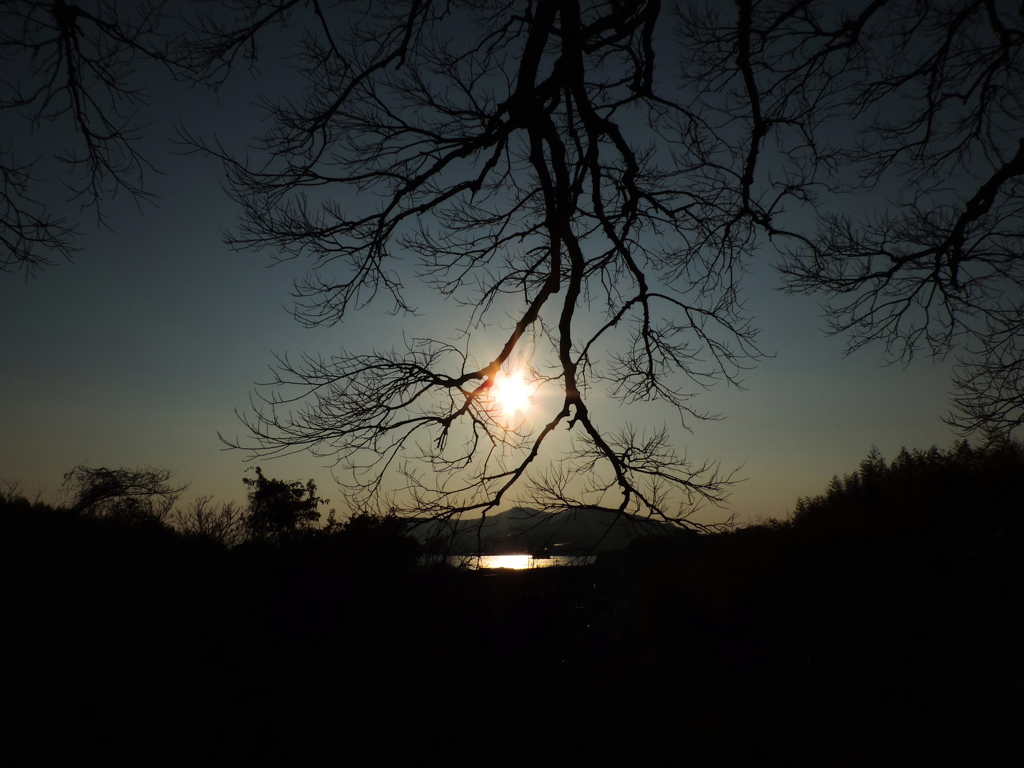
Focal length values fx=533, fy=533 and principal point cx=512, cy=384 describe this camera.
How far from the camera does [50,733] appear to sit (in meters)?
7.96

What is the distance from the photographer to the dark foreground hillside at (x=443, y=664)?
887cm

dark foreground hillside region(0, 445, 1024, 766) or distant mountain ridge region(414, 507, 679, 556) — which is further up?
distant mountain ridge region(414, 507, 679, 556)

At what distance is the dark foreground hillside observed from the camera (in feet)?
29.1

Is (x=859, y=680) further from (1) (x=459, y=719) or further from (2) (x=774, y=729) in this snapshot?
(1) (x=459, y=719)

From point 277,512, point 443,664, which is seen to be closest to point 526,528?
point 443,664

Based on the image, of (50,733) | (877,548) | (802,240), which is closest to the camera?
(802,240)

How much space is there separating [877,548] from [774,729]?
777 cm

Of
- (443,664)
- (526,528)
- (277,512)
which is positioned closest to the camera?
(526,528)

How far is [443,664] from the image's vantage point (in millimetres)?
10875

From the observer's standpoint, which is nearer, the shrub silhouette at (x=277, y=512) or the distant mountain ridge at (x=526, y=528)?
the distant mountain ridge at (x=526, y=528)

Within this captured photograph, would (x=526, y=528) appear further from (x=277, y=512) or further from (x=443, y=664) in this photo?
(x=277, y=512)

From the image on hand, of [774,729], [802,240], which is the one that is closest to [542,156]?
[802,240]

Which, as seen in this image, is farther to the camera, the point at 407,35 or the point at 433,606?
the point at 433,606

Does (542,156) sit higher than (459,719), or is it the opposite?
(542,156)
